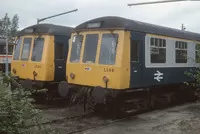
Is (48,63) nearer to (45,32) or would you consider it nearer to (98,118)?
(45,32)

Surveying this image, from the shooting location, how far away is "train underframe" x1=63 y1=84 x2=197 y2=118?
35.1 ft

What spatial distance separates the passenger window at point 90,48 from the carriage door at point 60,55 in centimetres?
256

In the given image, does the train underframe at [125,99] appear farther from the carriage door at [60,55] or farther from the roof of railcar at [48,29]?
the roof of railcar at [48,29]

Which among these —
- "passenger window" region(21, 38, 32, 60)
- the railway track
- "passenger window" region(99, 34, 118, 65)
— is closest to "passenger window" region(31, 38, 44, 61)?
"passenger window" region(21, 38, 32, 60)

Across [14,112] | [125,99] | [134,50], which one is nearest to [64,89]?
[125,99]

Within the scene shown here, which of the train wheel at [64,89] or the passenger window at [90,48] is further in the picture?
the train wheel at [64,89]

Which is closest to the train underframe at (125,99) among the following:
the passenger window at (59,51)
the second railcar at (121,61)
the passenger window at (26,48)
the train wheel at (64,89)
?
the second railcar at (121,61)

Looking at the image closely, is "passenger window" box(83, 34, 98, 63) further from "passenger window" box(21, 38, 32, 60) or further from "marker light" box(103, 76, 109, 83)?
"passenger window" box(21, 38, 32, 60)

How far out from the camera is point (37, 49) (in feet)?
45.6

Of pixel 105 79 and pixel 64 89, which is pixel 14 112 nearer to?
pixel 105 79

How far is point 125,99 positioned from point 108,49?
169cm

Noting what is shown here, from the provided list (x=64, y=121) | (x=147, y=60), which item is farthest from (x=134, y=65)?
(x=64, y=121)

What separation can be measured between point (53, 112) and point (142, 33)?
409 centimetres

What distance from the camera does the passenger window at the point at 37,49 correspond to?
13797mm
